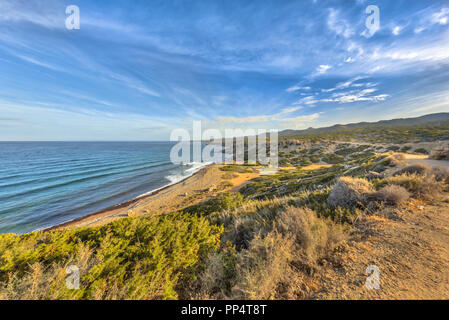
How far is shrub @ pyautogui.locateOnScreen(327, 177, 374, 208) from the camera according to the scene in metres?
5.04

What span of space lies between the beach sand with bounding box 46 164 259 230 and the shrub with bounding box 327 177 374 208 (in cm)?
1167

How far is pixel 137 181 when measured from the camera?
24422mm

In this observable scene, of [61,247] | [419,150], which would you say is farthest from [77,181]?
[419,150]

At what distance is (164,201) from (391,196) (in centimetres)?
1678

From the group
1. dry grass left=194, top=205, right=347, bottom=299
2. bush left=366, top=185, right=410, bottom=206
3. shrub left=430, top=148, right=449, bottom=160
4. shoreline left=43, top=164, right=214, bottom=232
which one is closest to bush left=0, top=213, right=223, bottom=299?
dry grass left=194, top=205, right=347, bottom=299

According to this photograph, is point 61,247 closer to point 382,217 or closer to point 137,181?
point 382,217

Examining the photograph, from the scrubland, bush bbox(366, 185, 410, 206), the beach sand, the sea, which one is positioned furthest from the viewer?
the sea

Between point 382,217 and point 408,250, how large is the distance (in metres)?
1.36

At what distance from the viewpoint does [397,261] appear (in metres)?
2.74

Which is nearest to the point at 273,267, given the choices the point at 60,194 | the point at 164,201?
the point at 164,201

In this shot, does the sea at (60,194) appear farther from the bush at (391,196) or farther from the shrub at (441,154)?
the shrub at (441,154)

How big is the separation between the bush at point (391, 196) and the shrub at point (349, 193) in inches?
9.2

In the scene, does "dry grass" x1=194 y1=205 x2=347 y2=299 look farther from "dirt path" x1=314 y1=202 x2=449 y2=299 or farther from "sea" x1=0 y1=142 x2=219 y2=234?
"sea" x1=0 y1=142 x2=219 y2=234
